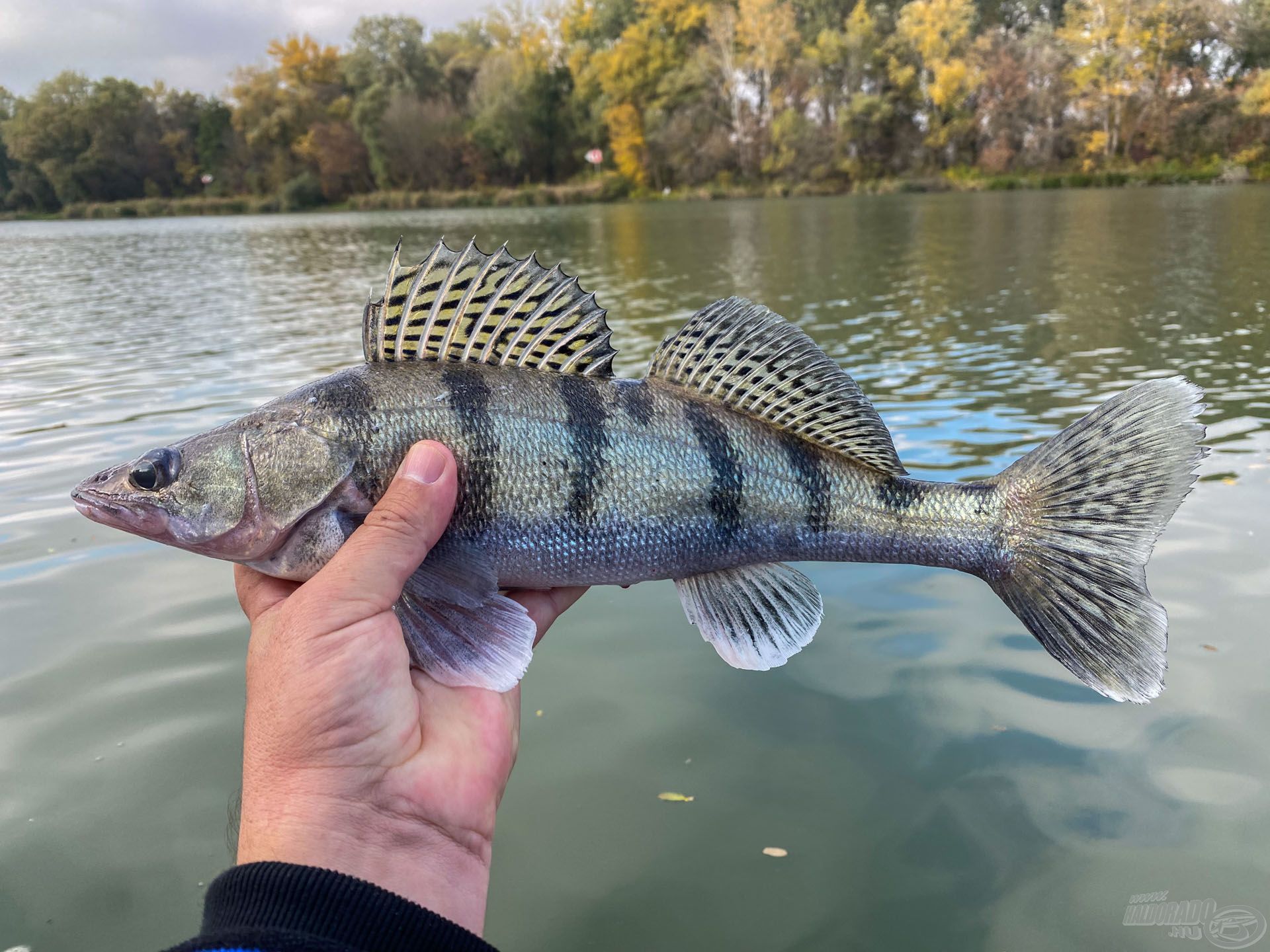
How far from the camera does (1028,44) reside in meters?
52.6

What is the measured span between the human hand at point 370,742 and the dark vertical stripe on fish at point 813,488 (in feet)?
3.27

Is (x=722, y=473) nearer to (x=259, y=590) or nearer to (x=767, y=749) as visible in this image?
(x=259, y=590)

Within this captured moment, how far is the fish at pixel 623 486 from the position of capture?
7.47ft

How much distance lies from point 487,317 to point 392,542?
75 cm

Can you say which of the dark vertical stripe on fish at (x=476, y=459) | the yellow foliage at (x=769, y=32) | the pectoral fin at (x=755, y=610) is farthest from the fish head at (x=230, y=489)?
the yellow foliage at (x=769, y=32)

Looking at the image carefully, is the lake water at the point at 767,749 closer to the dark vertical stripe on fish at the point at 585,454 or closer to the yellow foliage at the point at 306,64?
the dark vertical stripe on fish at the point at 585,454

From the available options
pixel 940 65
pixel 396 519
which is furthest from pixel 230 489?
pixel 940 65

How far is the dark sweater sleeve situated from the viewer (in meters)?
1.52

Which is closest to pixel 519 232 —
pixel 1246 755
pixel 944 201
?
pixel 944 201

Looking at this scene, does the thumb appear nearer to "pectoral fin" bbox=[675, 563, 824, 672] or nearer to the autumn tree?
"pectoral fin" bbox=[675, 563, 824, 672]

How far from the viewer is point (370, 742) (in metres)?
2.02

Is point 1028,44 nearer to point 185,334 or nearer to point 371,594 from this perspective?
point 185,334

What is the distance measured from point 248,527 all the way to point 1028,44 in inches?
2456

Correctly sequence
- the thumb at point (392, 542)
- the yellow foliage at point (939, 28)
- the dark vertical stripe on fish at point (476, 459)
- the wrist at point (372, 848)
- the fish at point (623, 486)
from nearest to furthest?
the wrist at point (372, 848)
the thumb at point (392, 542)
the fish at point (623, 486)
the dark vertical stripe on fish at point (476, 459)
the yellow foliage at point (939, 28)
